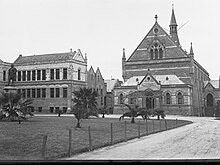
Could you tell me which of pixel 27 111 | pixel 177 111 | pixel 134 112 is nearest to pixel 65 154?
pixel 27 111

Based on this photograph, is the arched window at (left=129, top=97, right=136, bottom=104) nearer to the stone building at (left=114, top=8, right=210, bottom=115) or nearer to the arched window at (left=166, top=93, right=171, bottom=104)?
the stone building at (left=114, top=8, right=210, bottom=115)

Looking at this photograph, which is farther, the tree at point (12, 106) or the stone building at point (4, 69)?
the tree at point (12, 106)

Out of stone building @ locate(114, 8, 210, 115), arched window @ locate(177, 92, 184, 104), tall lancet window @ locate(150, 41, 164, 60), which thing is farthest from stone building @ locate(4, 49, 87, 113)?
arched window @ locate(177, 92, 184, 104)

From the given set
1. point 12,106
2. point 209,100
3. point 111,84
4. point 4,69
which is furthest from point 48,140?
point 111,84

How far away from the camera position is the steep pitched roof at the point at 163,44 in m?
62.9

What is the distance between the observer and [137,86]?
59.7 metres

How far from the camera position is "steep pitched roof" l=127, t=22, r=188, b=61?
206 feet

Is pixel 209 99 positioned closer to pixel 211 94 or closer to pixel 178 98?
pixel 211 94

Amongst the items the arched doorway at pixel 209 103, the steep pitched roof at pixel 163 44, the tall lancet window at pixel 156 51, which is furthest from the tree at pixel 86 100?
the arched doorway at pixel 209 103

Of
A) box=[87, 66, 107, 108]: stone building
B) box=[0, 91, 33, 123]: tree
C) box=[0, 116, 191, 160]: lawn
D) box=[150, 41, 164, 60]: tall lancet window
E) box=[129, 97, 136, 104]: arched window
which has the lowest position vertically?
box=[0, 116, 191, 160]: lawn

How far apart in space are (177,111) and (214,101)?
47.5 ft

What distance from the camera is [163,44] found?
6384 centimetres

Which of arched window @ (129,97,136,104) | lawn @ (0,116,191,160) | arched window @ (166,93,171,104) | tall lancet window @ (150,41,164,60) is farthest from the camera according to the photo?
tall lancet window @ (150,41,164,60)

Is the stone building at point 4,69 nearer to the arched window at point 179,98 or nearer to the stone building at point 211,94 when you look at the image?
the arched window at point 179,98
